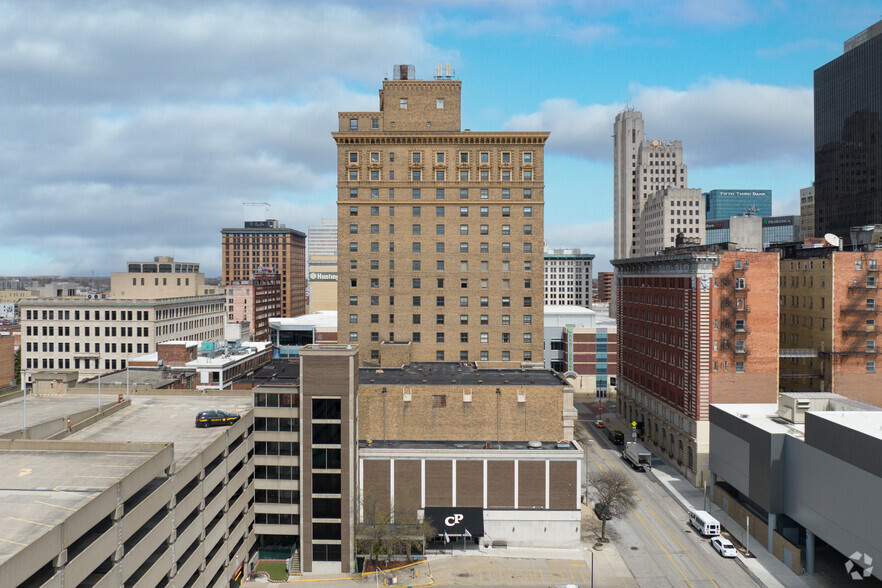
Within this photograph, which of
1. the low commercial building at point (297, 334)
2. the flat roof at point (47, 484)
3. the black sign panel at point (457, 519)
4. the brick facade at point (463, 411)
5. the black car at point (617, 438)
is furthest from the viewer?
the low commercial building at point (297, 334)

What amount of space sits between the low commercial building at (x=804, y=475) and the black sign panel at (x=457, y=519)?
29.6 meters

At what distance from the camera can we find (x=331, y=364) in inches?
2315

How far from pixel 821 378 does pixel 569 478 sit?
48695 mm

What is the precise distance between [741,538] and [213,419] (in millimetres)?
56288

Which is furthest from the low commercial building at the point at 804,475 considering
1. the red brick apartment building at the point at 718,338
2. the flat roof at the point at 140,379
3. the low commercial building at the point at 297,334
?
the low commercial building at the point at 297,334

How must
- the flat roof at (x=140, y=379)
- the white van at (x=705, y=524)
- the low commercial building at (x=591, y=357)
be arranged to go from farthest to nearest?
1. the low commercial building at (x=591, y=357)
2. the flat roof at (x=140, y=379)
3. the white van at (x=705, y=524)

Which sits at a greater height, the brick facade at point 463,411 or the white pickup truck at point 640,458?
the brick facade at point 463,411

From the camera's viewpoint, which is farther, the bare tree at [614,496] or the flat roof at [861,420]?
the bare tree at [614,496]

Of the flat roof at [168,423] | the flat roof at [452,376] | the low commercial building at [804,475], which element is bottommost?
the low commercial building at [804,475]

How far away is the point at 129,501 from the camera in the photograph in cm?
3900

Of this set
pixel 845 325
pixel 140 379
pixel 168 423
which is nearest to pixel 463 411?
pixel 168 423

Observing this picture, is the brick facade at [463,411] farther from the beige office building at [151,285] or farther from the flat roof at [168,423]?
the beige office building at [151,285]

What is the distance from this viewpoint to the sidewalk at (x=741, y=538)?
5541 cm

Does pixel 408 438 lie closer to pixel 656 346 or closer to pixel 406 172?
pixel 406 172
